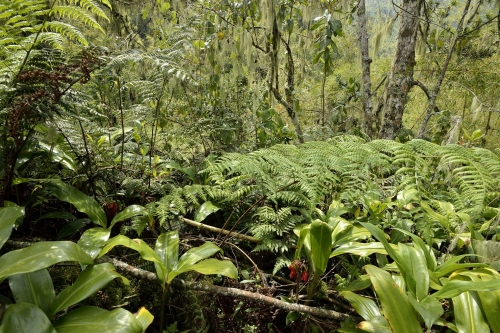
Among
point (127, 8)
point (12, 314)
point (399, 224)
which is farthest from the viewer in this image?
point (127, 8)

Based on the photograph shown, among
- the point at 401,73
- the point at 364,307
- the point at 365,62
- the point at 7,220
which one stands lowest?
the point at 364,307

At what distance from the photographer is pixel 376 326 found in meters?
0.99

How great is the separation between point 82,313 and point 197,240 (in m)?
0.73

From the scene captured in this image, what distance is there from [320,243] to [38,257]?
3.24 feet

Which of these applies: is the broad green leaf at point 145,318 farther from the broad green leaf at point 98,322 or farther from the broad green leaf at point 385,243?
the broad green leaf at point 385,243

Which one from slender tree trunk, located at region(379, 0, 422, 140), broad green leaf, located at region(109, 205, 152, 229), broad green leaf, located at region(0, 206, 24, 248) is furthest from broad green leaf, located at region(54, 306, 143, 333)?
slender tree trunk, located at region(379, 0, 422, 140)

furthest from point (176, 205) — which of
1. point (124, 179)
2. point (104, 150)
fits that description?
point (104, 150)

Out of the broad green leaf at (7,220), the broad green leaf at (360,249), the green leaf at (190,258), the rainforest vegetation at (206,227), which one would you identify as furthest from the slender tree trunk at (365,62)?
the broad green leaf at (7,220)

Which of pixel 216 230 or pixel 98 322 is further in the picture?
pixel 216 230

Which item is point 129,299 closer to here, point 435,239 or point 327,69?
point 435,239

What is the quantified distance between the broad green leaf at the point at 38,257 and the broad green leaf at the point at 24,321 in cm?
10

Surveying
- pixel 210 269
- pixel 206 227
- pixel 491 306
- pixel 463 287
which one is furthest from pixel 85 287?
pixel 491 306

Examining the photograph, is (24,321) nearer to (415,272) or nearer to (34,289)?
(34,289)

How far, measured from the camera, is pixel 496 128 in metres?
6.96
